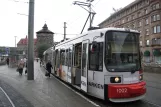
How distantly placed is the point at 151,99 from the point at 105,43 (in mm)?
3214

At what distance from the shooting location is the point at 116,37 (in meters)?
7.90

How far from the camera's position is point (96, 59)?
8188 millimetres

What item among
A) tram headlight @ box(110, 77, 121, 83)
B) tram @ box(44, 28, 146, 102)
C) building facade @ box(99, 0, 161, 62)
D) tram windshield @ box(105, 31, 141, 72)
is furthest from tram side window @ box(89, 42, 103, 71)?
building facade @ box(99, 0, 161, 62)

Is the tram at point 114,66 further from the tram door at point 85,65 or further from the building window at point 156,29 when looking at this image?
the building window at point 156,29

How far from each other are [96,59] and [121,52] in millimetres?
1039

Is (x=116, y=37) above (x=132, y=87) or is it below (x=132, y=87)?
above

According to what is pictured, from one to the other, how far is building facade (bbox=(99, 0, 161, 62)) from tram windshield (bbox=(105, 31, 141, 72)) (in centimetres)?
3231

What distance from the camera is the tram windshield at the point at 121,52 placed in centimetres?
765

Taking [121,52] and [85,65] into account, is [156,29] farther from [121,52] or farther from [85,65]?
[121,52]

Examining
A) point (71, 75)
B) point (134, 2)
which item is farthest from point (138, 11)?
point (71, 75)

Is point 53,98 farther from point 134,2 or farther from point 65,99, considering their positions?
point 134,2

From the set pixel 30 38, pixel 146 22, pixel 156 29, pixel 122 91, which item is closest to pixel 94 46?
pixel 122 91

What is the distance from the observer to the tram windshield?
7654mm

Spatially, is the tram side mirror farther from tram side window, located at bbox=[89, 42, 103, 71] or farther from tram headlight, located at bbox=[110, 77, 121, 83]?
tram headlight, located at bbox=[110, 77, 121, 83]
